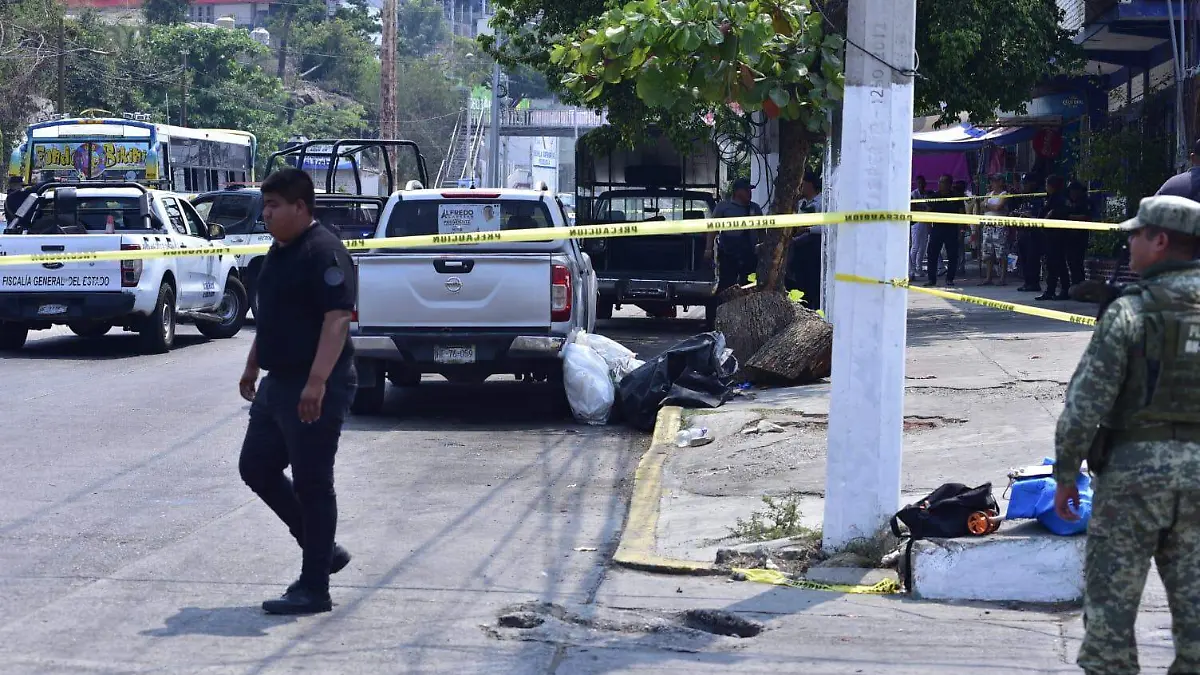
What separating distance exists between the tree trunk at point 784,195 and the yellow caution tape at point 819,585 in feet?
26.1

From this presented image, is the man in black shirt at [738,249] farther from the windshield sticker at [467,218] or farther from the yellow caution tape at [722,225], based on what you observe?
the yellow caution tape at [722,225]

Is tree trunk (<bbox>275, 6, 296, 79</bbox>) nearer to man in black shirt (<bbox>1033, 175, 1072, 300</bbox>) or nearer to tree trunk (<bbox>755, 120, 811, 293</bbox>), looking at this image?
man in black shirt (<bbox>1033, 175, 1072, 300</bbox>)

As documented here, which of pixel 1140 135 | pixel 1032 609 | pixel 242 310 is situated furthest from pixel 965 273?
pixel 1032 609

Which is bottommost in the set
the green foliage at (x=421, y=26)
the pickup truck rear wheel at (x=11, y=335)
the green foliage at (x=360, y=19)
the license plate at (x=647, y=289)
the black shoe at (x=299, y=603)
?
the black shoe at (x=299, y=603)

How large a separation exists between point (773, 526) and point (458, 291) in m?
4.80

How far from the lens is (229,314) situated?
64.8 feet

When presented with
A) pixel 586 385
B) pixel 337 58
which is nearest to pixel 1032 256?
pixel 586 385

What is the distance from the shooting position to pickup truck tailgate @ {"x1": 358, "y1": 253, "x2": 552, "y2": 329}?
11586mm

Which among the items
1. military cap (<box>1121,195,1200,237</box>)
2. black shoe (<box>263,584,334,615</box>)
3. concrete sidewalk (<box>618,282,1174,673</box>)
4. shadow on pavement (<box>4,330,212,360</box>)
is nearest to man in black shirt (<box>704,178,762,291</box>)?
concrete sidewalk (<box>618,282,1174,673</box>)

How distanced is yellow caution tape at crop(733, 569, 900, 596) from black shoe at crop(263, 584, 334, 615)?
187cm

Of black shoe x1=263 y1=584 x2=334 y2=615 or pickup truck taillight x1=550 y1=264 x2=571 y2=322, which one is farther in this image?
pickup truck taillight x1=550 y1=264 x2=571 y2=322

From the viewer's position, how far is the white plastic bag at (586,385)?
11.8 m

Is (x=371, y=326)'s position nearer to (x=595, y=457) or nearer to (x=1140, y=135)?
(x=595, y=457)

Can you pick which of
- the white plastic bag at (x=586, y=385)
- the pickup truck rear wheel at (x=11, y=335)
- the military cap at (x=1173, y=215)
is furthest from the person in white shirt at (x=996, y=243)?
the military cap at (x=1173, y=215)
